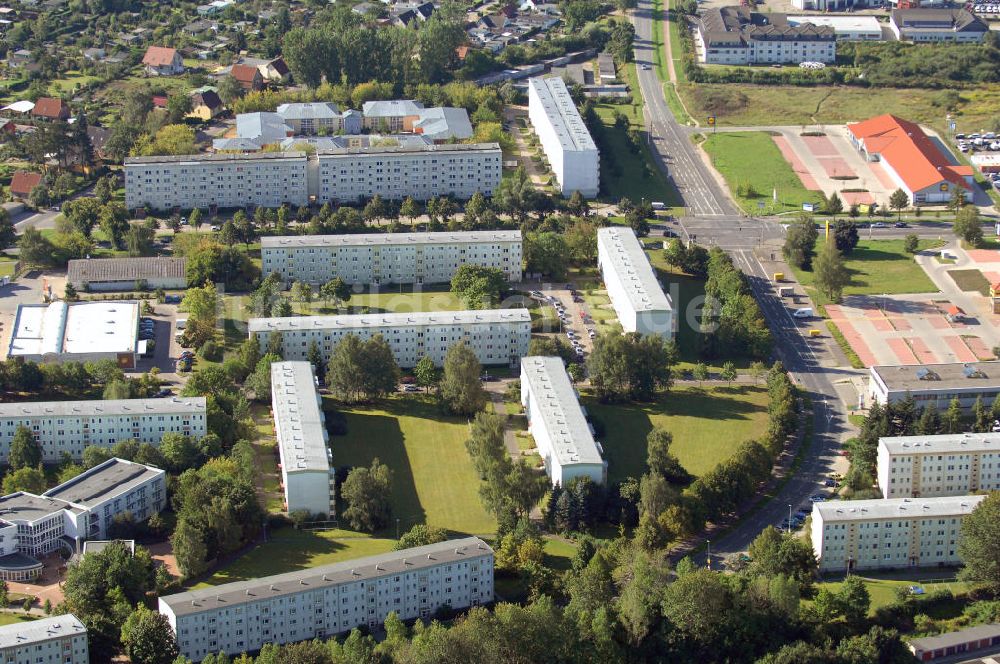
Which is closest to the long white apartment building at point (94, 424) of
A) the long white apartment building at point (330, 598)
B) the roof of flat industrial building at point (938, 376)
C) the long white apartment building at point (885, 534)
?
the long white apartment building at point (330, 598)

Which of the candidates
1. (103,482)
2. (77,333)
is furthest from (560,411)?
(77,333)

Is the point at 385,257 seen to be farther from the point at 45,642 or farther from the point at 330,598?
the point at 45,642

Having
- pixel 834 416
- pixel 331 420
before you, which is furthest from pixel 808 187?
pixel 331 420

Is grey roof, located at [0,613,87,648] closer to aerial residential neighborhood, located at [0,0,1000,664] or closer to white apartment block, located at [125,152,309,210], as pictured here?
aerial residential neighborhood, located at [0,0,1000,664]

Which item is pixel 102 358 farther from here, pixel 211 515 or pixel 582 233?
pixel 582 233

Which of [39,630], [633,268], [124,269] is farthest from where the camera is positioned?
[124,269]
